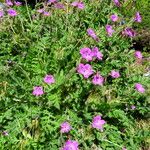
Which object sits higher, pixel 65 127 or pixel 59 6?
pixel 59 6

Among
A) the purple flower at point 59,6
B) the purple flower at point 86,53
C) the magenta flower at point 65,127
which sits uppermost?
the purple flower at point 86,53

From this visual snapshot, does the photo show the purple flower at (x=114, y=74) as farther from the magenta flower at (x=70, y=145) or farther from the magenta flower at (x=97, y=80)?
the magenta flower at (x=70, y=145)

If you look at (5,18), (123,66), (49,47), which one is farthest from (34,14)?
(123,66)

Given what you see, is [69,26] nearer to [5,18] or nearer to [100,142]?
[5,18]

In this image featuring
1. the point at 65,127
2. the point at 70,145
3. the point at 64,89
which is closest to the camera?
the point at 70,145

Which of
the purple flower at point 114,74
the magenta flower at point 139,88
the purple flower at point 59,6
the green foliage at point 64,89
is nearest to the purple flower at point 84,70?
the green foliage at point 64,89

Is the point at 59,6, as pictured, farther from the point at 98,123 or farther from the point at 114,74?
the point at 98,123

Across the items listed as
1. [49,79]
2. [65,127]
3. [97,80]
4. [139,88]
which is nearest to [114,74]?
[139,88]

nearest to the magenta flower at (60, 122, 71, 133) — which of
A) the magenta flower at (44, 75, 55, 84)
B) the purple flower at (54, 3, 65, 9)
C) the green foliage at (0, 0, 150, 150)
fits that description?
the green foliage at (0, 0, 150, 150)

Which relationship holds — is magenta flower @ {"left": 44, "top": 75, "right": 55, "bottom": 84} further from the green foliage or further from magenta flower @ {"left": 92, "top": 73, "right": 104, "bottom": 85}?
magenta flower @ {"left": 92, "top": 73, "right": 104, "bottom": 85}
